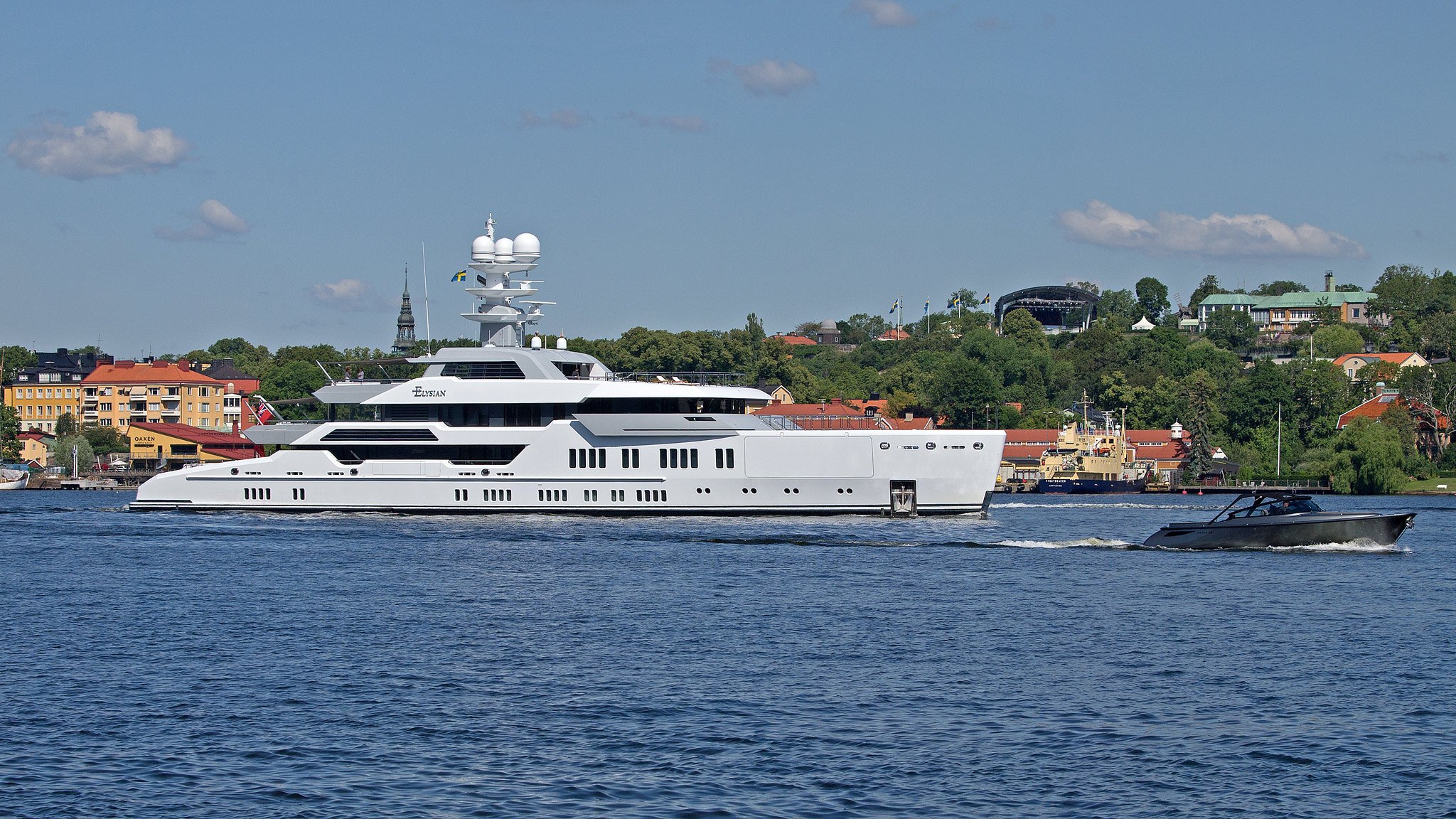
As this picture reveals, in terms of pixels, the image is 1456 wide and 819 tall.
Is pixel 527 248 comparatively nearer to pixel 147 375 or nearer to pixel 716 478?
pixel 716 478

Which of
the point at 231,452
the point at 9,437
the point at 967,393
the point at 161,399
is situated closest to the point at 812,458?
the point at 231,452

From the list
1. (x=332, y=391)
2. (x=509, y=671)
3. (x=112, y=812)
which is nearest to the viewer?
(x=112, y=812)

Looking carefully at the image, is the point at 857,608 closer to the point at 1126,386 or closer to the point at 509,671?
the point at 509,671

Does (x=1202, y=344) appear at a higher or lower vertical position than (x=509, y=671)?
higher

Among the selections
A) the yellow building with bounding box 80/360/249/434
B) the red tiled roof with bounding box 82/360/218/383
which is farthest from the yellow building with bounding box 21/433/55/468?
the red tiled roof with bounding box 82/360/218/383

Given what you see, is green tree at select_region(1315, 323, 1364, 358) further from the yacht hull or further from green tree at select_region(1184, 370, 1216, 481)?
the yacht hull

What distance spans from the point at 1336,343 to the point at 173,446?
112 m

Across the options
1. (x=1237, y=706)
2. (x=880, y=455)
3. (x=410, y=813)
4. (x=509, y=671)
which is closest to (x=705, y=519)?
(x=880, y=455)

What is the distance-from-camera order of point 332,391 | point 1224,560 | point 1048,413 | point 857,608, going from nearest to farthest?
point 857,608 → point 1224,560 → point 332,391 → point 1048,413

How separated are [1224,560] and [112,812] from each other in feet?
91.6

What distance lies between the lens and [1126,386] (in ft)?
454

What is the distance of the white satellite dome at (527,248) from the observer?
57.3 meters

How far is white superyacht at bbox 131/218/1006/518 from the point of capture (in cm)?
5100

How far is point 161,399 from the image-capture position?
13850 centimetres
